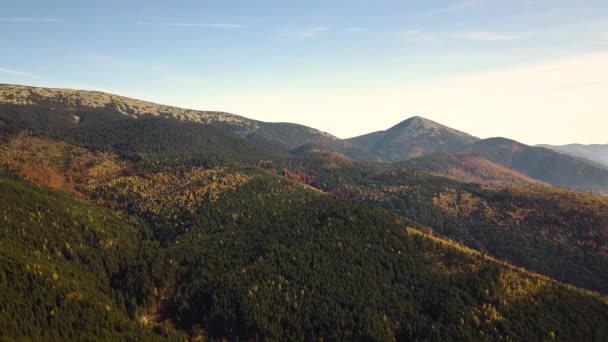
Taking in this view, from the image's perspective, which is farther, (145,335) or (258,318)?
(258,318)

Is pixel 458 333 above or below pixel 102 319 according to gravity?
above

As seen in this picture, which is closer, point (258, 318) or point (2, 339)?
point (2, 339)

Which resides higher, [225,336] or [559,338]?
[559,338]

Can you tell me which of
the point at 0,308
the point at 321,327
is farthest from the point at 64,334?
the point at 321,327

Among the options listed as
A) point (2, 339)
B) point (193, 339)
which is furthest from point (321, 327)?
point (2, 339)

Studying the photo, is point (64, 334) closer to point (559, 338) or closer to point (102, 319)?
point (102, 319)

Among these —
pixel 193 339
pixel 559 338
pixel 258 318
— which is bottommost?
pixel 193 339

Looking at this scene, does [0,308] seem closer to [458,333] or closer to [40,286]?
[40,286]

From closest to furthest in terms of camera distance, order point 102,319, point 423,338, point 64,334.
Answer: point 64,334 < point 102,319 < point 423,338

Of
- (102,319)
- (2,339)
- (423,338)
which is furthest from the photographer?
(423,338)
